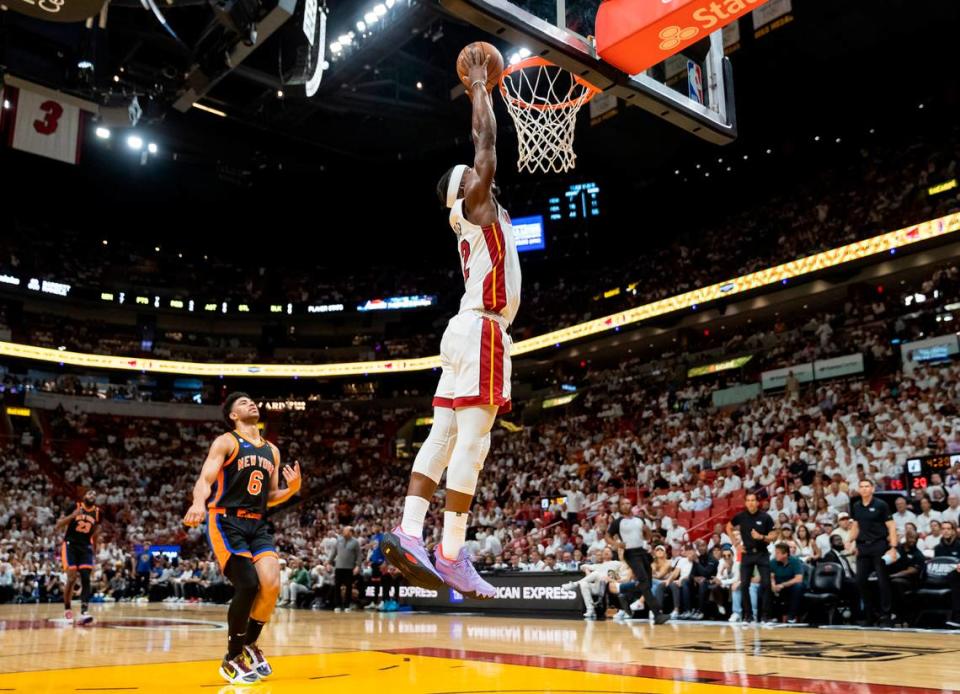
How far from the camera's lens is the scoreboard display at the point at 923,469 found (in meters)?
14.5

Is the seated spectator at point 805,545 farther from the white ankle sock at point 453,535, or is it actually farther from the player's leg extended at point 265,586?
the white ankle sock at point 453,535

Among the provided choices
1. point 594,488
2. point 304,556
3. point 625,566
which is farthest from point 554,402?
point 625,566

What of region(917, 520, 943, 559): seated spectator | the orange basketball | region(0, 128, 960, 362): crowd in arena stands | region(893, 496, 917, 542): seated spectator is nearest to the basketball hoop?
the orange basketball

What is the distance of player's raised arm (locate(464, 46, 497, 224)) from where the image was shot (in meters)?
3.47

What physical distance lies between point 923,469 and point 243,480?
44.1 feet

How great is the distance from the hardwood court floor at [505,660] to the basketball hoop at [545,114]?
3.97 meters

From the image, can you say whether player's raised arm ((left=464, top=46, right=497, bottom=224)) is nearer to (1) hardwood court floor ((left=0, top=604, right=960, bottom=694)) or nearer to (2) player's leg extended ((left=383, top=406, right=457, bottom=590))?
(2) player's leg extended ((left=383, top=406, right=457, bottom=590))

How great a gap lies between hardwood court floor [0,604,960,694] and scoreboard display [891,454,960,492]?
6.53 metres

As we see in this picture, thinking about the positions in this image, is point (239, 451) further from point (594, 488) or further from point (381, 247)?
point (381, 247)

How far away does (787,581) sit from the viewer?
10945 millimetres

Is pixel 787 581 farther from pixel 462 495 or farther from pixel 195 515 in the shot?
pixel 462 495

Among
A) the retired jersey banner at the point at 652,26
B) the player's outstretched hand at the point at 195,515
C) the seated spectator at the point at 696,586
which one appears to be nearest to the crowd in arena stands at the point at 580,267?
the seated spectator at the point at 696,586

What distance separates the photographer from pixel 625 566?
12.5m

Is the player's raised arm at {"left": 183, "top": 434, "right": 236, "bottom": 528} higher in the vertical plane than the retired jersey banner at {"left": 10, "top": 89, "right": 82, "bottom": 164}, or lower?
lower
